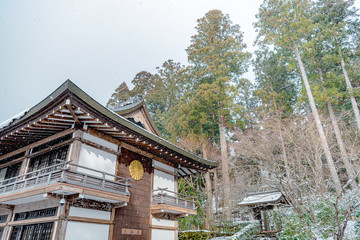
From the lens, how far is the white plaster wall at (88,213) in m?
7.10

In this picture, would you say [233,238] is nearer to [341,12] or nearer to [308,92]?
[308,92]

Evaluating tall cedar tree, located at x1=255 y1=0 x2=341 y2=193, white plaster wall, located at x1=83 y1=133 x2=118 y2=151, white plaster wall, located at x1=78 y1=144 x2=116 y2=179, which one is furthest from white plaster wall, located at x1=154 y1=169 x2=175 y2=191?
tall cedar tree, located at x1=255 y1=0 x2=341 y2=193

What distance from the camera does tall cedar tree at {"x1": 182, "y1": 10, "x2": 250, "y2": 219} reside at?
19422 mm

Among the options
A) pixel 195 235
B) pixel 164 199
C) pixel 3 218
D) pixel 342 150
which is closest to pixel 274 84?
pixel 342 150

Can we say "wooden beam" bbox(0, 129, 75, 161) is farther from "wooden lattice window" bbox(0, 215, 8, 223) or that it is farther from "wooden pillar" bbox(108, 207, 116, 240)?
"wooden pillar" bbox(108, 207, 116, 240)

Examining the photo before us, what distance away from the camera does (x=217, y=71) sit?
19875 mm

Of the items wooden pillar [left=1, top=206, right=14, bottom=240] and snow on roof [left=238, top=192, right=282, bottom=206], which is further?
snow on roof [left=238, top=192, right=282, bottom=206]

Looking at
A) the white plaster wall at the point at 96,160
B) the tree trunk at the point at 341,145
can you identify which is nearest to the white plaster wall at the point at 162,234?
the white plaster wall at the point at 96,160

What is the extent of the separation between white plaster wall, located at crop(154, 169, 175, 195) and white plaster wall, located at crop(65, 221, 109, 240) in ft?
10.2

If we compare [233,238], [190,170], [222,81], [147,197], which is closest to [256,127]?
[222,81]

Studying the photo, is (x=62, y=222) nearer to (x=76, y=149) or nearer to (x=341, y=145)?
(x=76, y=149)

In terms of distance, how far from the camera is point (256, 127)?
2216 centimetres

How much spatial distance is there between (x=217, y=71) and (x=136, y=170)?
12890 mm

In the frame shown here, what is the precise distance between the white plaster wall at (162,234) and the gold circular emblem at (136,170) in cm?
225
